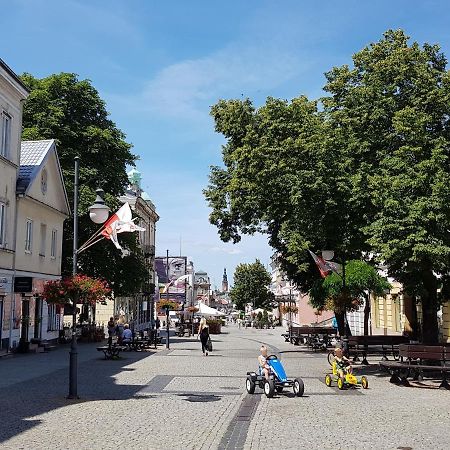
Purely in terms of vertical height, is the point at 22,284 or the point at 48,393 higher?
the point at 22,284

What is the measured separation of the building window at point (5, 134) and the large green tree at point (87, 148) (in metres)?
8.50

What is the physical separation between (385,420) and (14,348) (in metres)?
20.5

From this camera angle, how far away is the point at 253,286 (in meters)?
91.7

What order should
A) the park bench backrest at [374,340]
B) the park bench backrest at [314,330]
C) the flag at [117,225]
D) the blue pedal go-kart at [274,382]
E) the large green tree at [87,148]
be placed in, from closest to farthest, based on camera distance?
1. the blue pedal go-kart at [274,382]
2. the flag at [117,225]
3. the park bench backrest at [374,340]
4. the park bench backrest at [314,330]
5. the large green tree at [87,148]

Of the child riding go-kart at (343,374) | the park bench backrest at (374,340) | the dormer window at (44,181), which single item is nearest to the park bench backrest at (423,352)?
the child riding go-kart at (343,374)

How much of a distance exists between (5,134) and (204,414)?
18684 millimetres

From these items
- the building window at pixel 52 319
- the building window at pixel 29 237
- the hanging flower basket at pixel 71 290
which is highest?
the building window at pixel 29 237

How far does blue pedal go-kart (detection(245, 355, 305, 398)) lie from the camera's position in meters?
14.2

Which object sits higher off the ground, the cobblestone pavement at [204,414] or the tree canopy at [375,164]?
the tree canopy at [375,164]

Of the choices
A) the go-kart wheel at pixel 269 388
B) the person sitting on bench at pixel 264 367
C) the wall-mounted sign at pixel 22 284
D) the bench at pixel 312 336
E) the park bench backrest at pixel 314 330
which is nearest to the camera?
the go-kart wheel at pixel 269 388

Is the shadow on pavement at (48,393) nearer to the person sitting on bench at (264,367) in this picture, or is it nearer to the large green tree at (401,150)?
the person sitting on bench at (264,367)

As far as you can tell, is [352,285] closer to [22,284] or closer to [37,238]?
[22,284]

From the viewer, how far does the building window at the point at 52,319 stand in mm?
33094

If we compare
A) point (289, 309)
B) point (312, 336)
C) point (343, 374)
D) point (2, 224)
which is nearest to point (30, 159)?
point (2, 224)
